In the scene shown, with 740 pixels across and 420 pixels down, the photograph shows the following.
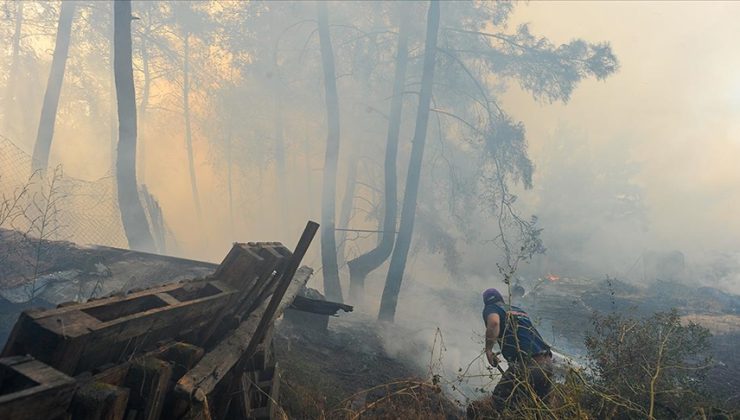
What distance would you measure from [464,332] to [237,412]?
9.23 meters

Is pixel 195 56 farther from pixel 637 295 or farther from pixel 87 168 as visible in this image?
pixel 637 295

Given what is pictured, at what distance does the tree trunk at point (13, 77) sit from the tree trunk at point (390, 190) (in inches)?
586

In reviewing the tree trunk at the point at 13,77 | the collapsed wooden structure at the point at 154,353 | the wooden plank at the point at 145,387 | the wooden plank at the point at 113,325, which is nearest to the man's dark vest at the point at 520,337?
the collapsed wooden structure at the point at 154,353

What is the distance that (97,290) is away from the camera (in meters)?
6.31

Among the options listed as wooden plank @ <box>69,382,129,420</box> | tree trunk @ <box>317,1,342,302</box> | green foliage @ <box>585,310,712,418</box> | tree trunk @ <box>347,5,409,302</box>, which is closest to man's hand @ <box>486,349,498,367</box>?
green foliage @ <box>585,310,712,418</box>

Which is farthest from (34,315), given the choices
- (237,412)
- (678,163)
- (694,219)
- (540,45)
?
(678,163)

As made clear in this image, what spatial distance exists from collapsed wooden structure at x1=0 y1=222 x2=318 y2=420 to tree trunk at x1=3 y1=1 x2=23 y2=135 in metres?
19.6

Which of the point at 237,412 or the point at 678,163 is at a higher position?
the point at 678,163

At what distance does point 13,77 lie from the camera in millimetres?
21141

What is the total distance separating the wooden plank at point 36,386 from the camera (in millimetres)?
1811

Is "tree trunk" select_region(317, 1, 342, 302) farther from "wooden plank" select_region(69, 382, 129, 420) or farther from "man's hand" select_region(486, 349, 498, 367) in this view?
"wooden plank" select_region(69, 382, 129, 420)

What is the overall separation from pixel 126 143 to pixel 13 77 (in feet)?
55.8

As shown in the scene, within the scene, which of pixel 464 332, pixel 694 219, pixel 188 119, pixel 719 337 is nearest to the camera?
pixel 719 337

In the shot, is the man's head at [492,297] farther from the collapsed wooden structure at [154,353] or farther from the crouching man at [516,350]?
the collapsed wooden structure at [154,353]
